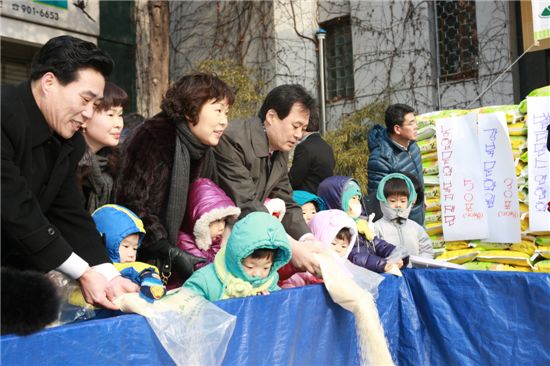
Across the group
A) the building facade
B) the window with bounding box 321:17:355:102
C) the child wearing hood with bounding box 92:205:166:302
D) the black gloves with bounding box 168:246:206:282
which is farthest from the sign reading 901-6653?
the black gloves with bounding box 168:246:206:282

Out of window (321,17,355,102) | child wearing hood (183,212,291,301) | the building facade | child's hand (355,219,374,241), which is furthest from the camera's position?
window (321,17,355,102)

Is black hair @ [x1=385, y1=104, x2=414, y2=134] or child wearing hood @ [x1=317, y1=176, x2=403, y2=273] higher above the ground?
black hair @ [x1=385, y1=104, x2=414, y2=134]

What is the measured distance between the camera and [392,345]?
2.38 metres

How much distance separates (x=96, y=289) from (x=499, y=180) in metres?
2.60

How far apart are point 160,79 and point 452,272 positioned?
5655 mm

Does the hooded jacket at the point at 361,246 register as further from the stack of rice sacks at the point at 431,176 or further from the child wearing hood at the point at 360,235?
the stack of rice sacks at the point at 431,176

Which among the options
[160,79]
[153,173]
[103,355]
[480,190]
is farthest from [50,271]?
[160,79]

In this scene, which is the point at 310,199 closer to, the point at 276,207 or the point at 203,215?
the point at 276,207

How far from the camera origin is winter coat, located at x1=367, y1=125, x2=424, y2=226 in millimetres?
3887

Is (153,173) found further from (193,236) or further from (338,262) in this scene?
(338,262)

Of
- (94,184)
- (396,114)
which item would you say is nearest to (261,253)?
(94,184)

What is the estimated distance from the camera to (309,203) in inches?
124

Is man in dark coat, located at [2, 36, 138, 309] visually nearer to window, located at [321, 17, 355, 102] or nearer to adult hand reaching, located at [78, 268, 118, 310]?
adult hand reaching, located at [78, 268, 118, 310]

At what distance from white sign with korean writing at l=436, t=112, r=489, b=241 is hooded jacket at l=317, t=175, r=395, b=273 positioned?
806mm
